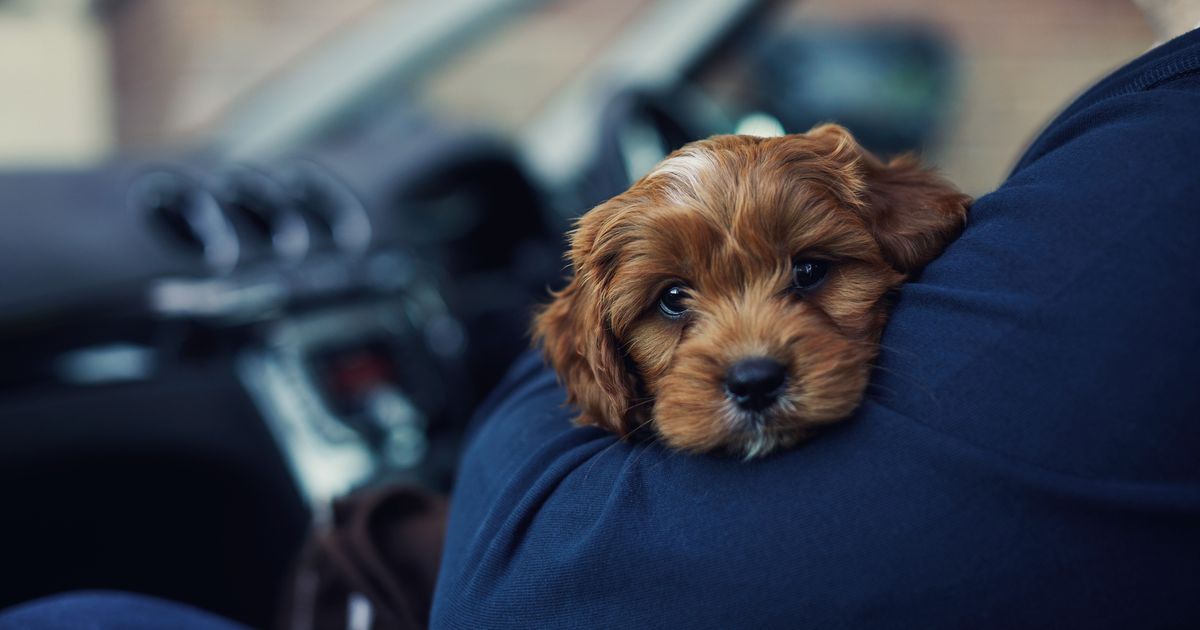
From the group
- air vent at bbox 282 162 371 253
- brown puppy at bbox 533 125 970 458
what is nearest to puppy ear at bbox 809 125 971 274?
brown puppy at bbox 533 125 970 458

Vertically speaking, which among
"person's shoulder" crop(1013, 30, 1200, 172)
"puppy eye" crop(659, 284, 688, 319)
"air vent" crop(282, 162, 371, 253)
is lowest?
"puppy eye" crop(659, 284, 688, 319)

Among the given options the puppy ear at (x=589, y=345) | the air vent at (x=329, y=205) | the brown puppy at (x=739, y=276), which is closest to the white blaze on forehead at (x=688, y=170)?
the brown puppy at (x=739, y=276)

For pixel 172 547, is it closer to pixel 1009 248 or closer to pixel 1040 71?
pixel 1009 248

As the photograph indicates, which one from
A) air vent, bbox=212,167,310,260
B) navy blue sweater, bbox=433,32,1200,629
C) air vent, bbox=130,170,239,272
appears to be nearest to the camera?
navy blue sweater, bbox=433,32,1200,629

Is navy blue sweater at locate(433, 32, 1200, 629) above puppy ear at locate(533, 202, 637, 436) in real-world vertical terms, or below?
below

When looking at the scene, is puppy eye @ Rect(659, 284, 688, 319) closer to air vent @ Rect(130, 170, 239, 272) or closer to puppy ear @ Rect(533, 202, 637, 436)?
puppy ear @ Rect(533, 202, 637, 436)

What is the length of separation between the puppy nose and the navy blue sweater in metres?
0.15

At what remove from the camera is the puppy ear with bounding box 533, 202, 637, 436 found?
5.11ft

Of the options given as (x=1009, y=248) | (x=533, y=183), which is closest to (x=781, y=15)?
(x=533, y=183)

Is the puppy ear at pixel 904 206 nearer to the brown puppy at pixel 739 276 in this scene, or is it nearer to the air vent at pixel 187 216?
the brown puppy at pixel 739 276

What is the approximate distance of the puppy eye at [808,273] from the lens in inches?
62.7

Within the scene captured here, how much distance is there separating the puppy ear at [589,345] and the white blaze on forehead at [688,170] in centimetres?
18

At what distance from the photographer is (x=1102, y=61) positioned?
7.19 meters

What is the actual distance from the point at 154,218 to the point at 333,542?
1.67 metres
